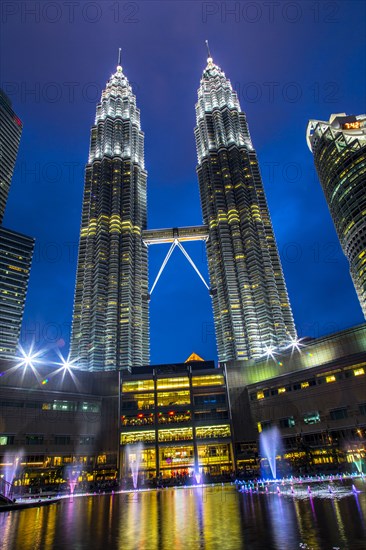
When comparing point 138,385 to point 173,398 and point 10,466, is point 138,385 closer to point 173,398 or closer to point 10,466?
point 173,398

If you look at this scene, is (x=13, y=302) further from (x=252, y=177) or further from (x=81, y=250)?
(x=252, y=177)

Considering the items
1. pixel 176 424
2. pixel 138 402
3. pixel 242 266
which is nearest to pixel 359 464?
pixel 176 424

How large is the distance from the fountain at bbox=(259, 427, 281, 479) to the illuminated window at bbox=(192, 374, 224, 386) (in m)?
22.6

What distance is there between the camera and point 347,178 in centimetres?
15188

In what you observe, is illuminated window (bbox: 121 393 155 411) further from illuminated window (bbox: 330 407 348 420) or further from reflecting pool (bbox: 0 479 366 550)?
reflecting pool (bbox: 0 479 366 550)

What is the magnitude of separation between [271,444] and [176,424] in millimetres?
29376

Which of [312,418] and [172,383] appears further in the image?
[172,383]

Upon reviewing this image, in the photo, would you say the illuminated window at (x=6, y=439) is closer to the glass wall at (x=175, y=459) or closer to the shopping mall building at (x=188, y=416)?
the shopping mall building at (x=188, y=416)

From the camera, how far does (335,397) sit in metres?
84.4

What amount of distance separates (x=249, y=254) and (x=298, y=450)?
325 feet

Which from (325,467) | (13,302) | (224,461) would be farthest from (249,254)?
(13,302)

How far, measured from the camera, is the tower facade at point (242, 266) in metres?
160

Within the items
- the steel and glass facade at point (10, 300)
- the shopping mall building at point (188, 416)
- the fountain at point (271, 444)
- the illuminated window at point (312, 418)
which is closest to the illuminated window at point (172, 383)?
the shopping mall building at point (188, 416)

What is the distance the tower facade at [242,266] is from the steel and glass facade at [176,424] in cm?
4317
